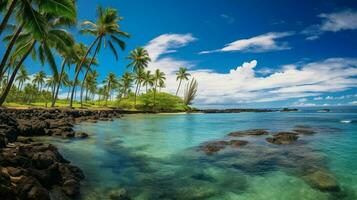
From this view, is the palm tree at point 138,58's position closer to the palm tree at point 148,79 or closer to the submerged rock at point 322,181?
the palm tree at point 148,79

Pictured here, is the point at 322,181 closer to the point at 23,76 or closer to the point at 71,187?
the point at 71,187

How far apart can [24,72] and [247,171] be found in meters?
88.9

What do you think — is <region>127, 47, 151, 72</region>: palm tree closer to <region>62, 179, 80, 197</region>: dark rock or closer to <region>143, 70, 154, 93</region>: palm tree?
<region>143, 70, 154, 93</region>: palm tree

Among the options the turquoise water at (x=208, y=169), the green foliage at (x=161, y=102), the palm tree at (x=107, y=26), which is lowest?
the turquoise water at (x=208, y=169)

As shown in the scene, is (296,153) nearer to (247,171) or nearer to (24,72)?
(247,171)

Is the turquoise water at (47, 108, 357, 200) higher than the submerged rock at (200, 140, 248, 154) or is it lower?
lower

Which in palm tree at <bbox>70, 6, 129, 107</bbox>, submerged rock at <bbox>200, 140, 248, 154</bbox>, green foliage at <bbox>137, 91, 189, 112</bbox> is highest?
palm tree at <bbox>70, 6, 129, 107</bbox>

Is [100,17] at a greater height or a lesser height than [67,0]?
greater

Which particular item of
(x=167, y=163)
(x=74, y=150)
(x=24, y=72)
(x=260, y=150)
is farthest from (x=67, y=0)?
(x=24, y=72)

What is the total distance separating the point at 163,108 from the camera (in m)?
76.8

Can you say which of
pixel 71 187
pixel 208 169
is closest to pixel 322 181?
pixel 208 169

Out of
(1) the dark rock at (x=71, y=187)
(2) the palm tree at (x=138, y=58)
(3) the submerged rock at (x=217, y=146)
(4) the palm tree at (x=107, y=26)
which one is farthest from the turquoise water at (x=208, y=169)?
(2) the palm tree at (x=138, y=58)

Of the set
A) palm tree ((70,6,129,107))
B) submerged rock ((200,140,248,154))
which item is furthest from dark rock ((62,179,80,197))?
palm tree ((70,6,129,107))

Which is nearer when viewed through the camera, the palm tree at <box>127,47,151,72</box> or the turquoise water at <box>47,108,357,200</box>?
the turquoise water at <box>47,108,357,200</box>
